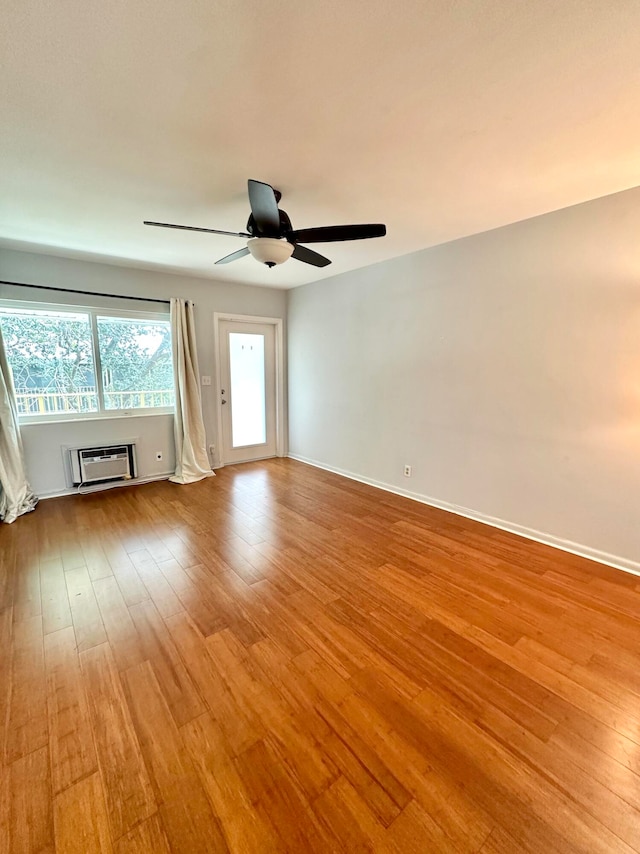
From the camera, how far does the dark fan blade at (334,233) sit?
6.98ft

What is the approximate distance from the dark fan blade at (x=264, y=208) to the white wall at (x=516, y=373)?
6.25 ft

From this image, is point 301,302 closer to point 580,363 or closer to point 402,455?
point 402,455

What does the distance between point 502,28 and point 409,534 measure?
9.44 feet

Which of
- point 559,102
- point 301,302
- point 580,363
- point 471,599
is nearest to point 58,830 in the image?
point 471,599

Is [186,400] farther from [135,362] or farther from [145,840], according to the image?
[145,840]

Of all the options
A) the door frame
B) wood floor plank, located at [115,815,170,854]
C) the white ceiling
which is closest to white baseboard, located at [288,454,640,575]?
the door frame

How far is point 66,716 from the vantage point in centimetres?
142

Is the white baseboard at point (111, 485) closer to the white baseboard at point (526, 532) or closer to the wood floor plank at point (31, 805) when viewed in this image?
the white baseboard at point (526, 532)

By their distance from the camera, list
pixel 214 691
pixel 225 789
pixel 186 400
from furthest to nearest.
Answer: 1. pixel 186 400
2. pixel 214 691
3. pixel 225 789

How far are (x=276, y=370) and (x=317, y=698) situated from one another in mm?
4481

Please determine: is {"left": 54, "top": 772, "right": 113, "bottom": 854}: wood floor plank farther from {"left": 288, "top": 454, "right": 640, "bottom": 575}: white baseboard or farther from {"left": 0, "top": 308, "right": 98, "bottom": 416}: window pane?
{"left": 0, "top": 308, "right": 98, "bottom": 416}: window pane

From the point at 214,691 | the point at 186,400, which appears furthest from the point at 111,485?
the point at 214,691

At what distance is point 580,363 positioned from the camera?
255 cm

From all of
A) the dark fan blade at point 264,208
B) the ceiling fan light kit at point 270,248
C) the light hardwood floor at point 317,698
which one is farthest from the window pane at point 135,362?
the dark fan blade at point 264,208
